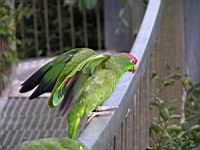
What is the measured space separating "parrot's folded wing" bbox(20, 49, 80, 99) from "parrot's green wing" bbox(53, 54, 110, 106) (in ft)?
0.55

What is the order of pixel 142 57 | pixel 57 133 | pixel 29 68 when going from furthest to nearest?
pixel 29 68, pixel 57 133, pixel 142 57

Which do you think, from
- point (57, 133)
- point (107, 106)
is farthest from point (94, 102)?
point (57, 133)

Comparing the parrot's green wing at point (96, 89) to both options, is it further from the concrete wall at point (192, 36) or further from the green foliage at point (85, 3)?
the green foliage at point (85, 3)

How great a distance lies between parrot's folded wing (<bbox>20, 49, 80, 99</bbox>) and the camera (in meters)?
2.81

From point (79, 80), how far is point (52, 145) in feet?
2.54

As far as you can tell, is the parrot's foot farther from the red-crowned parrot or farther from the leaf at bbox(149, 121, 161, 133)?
the leaf at bbox(149, 121, 161, 133)

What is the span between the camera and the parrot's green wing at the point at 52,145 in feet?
5.94

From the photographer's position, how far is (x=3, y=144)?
4.97 m

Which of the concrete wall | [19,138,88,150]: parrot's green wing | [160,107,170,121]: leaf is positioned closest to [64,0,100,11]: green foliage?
the concrete wall

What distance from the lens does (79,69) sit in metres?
2.66

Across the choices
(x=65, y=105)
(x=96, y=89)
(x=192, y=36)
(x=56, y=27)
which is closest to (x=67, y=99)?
(x=65, y=105)

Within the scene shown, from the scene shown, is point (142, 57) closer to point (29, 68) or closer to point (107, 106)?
point (107, 106)

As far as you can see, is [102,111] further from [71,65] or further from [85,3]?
[85,3]

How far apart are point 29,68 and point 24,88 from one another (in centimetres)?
413
